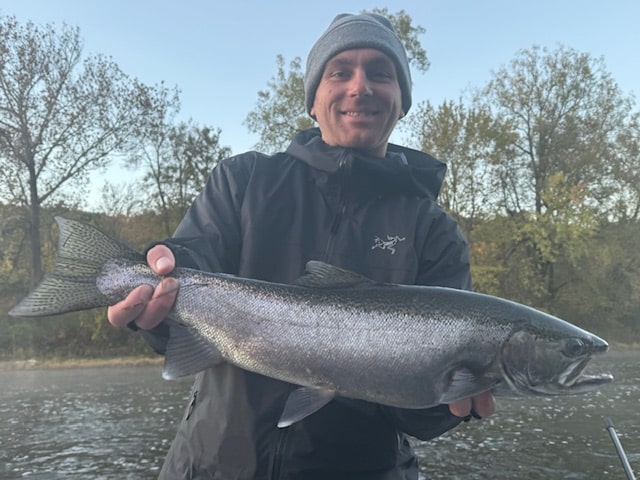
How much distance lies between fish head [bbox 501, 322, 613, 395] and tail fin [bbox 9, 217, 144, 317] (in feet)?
6.13

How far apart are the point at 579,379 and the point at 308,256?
4.79 feet

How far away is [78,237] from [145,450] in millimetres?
9380

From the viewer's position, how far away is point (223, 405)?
9.04 ft

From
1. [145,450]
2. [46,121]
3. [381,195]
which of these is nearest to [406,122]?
[46,121]

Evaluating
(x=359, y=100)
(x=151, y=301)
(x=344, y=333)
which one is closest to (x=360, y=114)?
(x=359, y=100)

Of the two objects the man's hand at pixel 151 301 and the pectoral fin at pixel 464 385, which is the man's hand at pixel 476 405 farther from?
the man's hand at pixel 151 301

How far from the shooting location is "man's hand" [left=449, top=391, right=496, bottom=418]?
2.71 m

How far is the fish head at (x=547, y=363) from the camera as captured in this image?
2664mm

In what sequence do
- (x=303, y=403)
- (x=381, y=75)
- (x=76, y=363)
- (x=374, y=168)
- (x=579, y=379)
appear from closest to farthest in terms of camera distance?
(x=303, y=403) → (x=579, y=379) → (x=374, y=168) → (x=381, y=75) → (x=76, y=363)

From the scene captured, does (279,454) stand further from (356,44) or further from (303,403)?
(356,44)

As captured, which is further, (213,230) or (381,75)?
(381,75)

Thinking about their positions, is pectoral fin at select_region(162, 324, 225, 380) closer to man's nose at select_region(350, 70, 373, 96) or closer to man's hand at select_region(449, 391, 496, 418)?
man's hand at select_region(449, 391, 496, 418)

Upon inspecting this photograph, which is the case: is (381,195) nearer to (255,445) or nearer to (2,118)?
(255,445)

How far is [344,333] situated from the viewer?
2.75m
